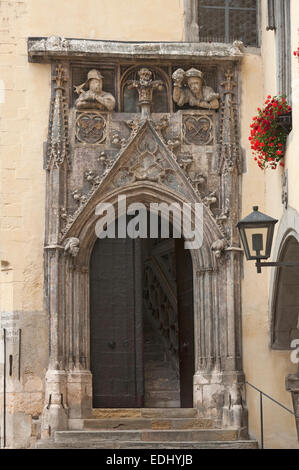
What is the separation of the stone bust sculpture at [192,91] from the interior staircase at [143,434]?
3.47m

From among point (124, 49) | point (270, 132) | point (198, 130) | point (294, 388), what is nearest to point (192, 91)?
point (198, 130)

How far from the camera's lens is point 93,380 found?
13.2 metres

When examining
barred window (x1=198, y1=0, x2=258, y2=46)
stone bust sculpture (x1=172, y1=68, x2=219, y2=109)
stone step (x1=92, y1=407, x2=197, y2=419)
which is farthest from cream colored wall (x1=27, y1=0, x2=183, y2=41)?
stone step (x1=92, y1=407, x2=197, y2=419)

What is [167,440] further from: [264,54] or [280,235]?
[264,54]

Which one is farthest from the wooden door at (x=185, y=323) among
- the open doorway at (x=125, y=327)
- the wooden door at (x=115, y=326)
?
the wooden door at (x=115, y=326)

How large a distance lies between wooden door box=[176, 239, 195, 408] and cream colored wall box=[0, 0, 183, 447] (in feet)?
5.92

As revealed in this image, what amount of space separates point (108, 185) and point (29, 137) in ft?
3.39

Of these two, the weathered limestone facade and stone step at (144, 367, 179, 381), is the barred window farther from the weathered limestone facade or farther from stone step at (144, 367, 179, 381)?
stone step at (144, 367, 179, 381)

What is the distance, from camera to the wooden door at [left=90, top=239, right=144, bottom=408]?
1327 cm

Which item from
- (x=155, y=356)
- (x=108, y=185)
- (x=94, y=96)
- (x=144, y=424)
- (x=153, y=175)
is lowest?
(x=144, y=424)

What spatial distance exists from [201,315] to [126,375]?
44.1 inches

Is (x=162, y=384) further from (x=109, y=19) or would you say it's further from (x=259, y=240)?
(x=259, y=240)

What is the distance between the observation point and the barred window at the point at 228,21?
13750mm

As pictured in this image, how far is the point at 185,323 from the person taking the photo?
13.8 metres
